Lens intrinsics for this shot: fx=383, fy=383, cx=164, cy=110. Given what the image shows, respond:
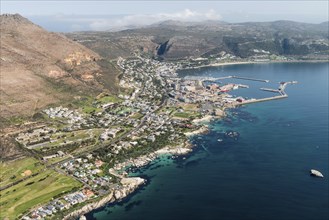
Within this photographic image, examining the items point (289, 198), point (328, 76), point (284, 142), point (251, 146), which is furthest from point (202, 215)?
point (328, 76)

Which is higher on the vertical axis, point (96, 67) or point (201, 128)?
point (96, 67)

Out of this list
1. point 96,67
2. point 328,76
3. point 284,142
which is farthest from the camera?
point 328,76

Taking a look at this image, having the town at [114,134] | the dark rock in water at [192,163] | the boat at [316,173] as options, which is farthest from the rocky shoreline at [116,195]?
the boat at [316,173]

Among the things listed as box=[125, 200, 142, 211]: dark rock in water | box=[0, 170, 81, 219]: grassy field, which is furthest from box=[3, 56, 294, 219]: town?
box=[125, 200, 142, 211]: dark rock in water

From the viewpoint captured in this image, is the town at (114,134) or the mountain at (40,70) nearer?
the town at (114,134)

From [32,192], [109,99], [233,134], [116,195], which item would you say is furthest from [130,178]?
[109,99]

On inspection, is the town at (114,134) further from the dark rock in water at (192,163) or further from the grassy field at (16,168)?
the dark rock in water at (192,163)

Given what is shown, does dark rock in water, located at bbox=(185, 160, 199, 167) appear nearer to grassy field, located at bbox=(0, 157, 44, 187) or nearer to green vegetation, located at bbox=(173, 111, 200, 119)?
grassy field, located at bbox=(0, 157, 44, 187)

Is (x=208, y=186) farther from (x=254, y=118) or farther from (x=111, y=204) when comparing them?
(x=254, y=118)
